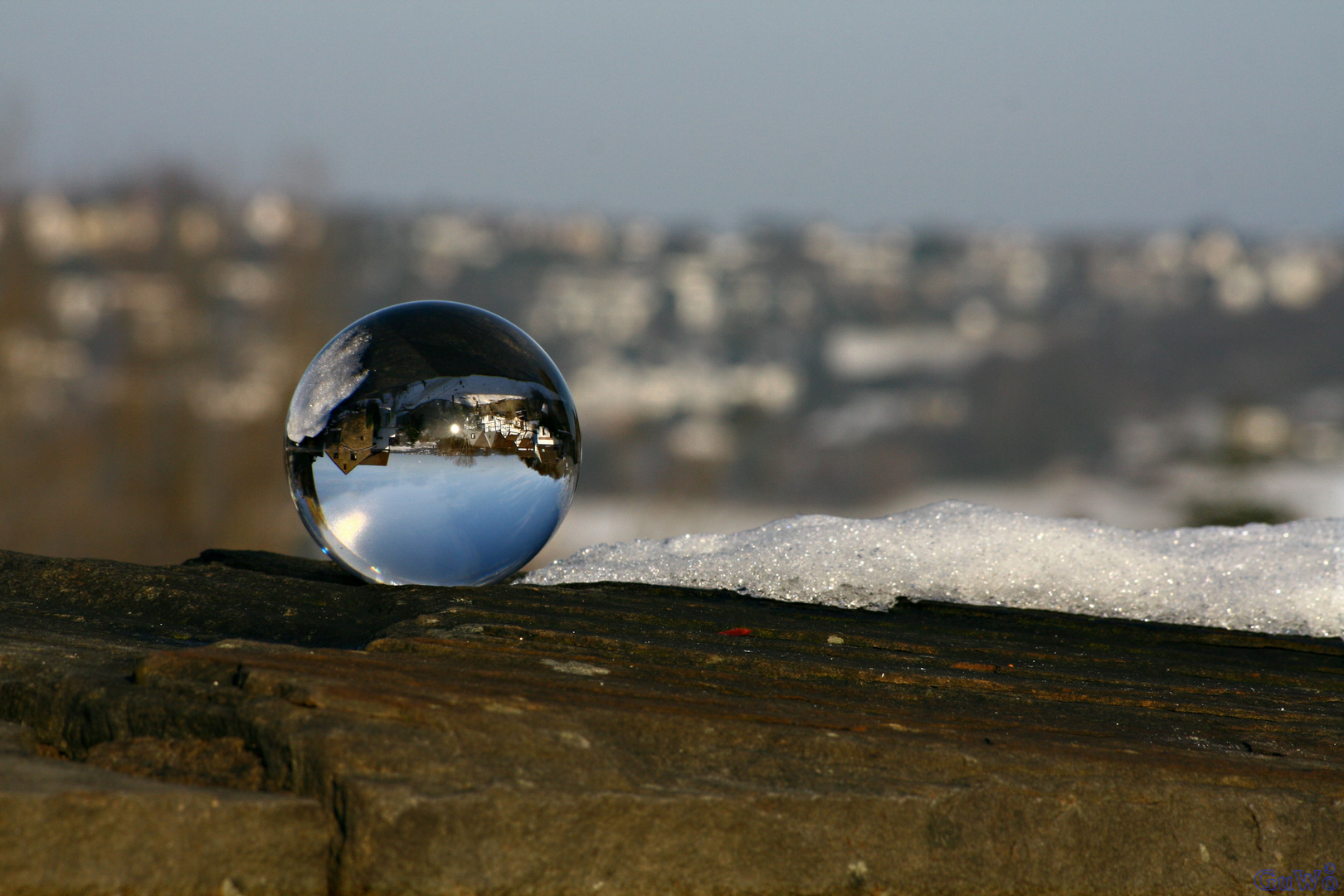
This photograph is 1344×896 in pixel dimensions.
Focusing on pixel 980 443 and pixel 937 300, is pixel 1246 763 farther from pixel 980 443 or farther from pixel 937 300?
pixel 937 300

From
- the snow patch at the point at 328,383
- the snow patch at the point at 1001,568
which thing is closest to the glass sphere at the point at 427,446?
the snow patch at the point at 328,383

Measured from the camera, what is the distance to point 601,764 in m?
1.47

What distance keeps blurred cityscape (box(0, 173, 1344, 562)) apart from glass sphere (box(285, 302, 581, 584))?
47.5 inches

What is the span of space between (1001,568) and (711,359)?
34.6m

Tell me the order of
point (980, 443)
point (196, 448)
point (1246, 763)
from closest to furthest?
1. point (1246, 763)
2. point (196, 448)
3. point (980, 443)

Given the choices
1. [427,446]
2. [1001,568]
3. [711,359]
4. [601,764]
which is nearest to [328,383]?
[427,446]

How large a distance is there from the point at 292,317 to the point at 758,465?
11.7m

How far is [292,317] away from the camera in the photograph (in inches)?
790

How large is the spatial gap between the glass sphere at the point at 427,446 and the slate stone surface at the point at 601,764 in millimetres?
272

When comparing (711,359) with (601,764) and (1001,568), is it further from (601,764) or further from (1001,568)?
(601,764)

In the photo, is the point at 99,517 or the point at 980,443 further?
the point at 980,443

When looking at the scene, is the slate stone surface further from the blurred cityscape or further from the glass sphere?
the blurred cityscape

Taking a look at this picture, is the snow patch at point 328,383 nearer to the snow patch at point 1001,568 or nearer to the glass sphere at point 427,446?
the glass sphere at point 427,446

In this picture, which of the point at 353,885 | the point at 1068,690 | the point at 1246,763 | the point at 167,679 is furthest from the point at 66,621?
the point at 1246,763
